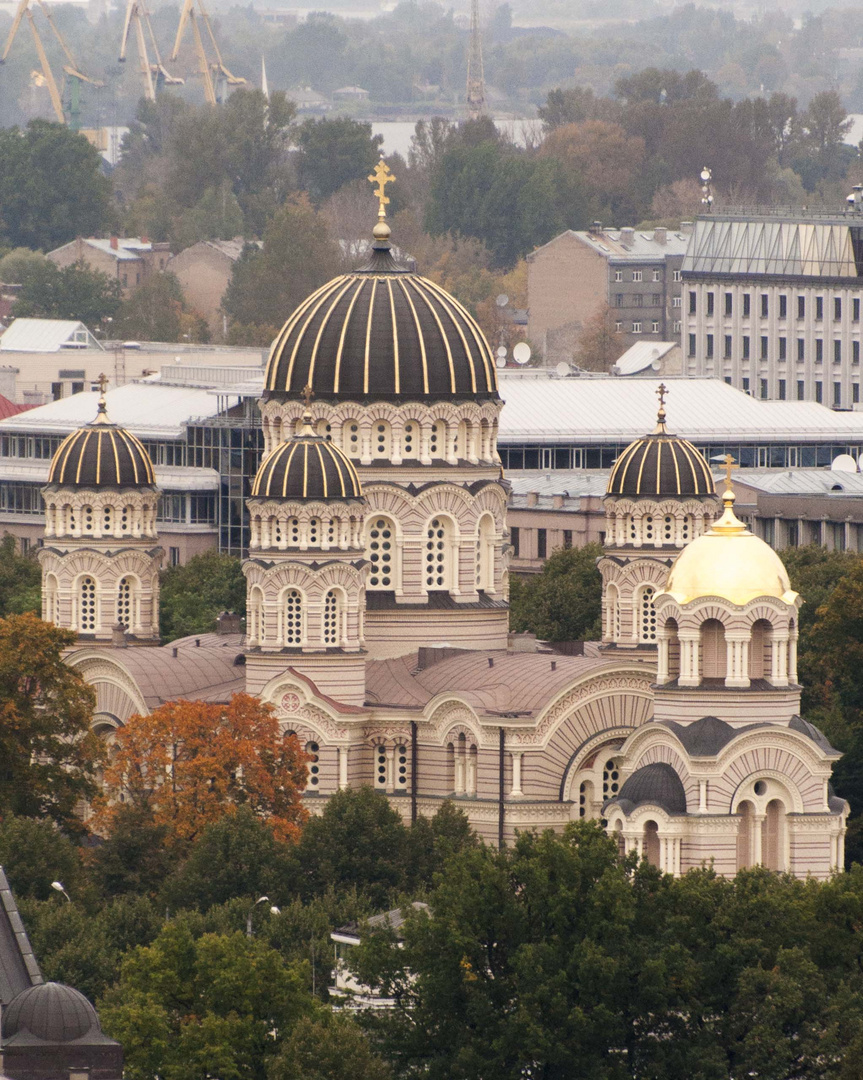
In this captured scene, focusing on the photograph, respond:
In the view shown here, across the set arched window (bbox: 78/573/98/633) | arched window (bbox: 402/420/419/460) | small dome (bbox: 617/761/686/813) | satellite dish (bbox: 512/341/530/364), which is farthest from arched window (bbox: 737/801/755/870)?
satellite dish (bbox: 512/341/530/364)

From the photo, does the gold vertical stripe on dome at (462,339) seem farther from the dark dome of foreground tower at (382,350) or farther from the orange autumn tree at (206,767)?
the orange autumn tree at (206,767)

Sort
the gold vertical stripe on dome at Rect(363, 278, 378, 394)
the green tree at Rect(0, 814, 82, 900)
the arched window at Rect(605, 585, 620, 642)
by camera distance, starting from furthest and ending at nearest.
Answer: the arched window at Rect(605, 585, 620, 642), the gold vertical stripe on dome at Rect(363, 278, 378, 394), the green tree at Rect(0, 814, 82, 900)

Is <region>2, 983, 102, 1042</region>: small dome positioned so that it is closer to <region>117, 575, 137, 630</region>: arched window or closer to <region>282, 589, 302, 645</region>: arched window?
<region>282, 589, 302, 645</region>: arched window

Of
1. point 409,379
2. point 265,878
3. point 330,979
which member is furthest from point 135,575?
point 330,979

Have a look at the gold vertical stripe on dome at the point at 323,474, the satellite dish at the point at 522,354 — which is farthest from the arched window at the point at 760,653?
the satellite dish at the point at 522,354

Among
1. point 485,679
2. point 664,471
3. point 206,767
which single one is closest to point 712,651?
point 485,679

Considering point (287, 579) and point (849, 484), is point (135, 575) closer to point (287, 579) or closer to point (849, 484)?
point (287, 579)
